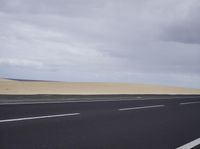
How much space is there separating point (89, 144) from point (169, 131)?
3.33m

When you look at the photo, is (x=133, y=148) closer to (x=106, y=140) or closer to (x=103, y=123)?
(x=106, y=140)

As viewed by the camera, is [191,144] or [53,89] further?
[53,89]

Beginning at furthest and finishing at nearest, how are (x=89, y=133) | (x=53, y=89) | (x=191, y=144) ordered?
1. (x=53, y=89)
2. (x=89, y=133)
3. (x=191, y=144)

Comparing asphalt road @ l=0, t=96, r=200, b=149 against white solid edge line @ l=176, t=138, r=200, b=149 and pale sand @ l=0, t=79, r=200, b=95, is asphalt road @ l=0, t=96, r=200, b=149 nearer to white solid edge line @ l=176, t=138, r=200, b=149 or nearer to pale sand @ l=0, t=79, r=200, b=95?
white solid edge line @ l=176, t=138, r=200, b=149

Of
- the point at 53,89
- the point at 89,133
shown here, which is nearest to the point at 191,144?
the point at 89,133

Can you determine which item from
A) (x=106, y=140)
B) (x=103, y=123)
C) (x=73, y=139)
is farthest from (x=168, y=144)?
(x=103, y=123)

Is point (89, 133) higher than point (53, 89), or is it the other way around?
point (53, 89)

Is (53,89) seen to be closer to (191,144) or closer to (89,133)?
(89,133)

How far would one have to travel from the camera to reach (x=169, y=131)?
9.61 metres

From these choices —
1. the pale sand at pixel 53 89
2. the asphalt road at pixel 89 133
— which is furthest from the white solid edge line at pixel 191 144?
the pale sand at pixel 53 89

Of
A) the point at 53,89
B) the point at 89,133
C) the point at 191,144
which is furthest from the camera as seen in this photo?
the point at 53,89

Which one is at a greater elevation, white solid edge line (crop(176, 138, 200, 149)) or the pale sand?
the pale sand

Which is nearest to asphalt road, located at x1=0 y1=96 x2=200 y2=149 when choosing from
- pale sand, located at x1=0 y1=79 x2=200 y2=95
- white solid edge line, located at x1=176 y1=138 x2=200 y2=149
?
white solid edge line, located at x1=176 y1=138 x2=200 y2=149

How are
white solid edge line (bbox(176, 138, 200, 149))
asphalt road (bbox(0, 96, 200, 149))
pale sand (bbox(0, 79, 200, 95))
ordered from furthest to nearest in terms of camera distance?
pale sand (bbox(0, 79, 200, 95)), white solid edge line (bbox(176, 138, 200, 149)), asphalt road (bbox(0, 96, 200, 149))
